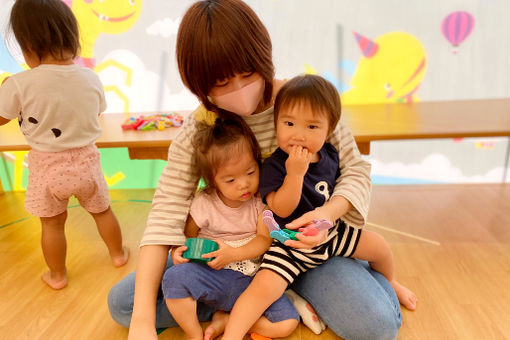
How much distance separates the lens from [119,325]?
3.85 ft

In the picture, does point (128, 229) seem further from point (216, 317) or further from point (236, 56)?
point (236, 56)

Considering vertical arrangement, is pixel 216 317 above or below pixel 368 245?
below

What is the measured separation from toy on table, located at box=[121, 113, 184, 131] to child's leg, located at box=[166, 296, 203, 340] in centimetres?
93

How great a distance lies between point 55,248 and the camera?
1.35 m

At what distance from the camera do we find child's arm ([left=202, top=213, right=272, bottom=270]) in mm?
1022

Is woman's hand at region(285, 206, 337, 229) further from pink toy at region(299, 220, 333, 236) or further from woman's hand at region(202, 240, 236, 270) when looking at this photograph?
woman's hand at region(202, 240, 236, 270)

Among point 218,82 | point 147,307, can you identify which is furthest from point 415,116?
point 147,307

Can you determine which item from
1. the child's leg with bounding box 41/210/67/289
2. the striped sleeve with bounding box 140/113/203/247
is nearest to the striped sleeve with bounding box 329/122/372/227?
the striped sleeve with bounding box 140/113/203/247

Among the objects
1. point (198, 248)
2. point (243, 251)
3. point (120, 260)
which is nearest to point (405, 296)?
point (243, 251)

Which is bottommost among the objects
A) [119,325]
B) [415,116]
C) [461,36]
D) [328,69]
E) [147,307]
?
[119,325]

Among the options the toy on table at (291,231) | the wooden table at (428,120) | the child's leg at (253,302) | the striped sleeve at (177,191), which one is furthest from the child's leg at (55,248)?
the wooden table at (428,120)

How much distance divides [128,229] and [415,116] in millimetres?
1341

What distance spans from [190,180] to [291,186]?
322 mm

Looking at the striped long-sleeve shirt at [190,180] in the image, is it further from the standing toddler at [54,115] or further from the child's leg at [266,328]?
the standing toddler at [54,115]
